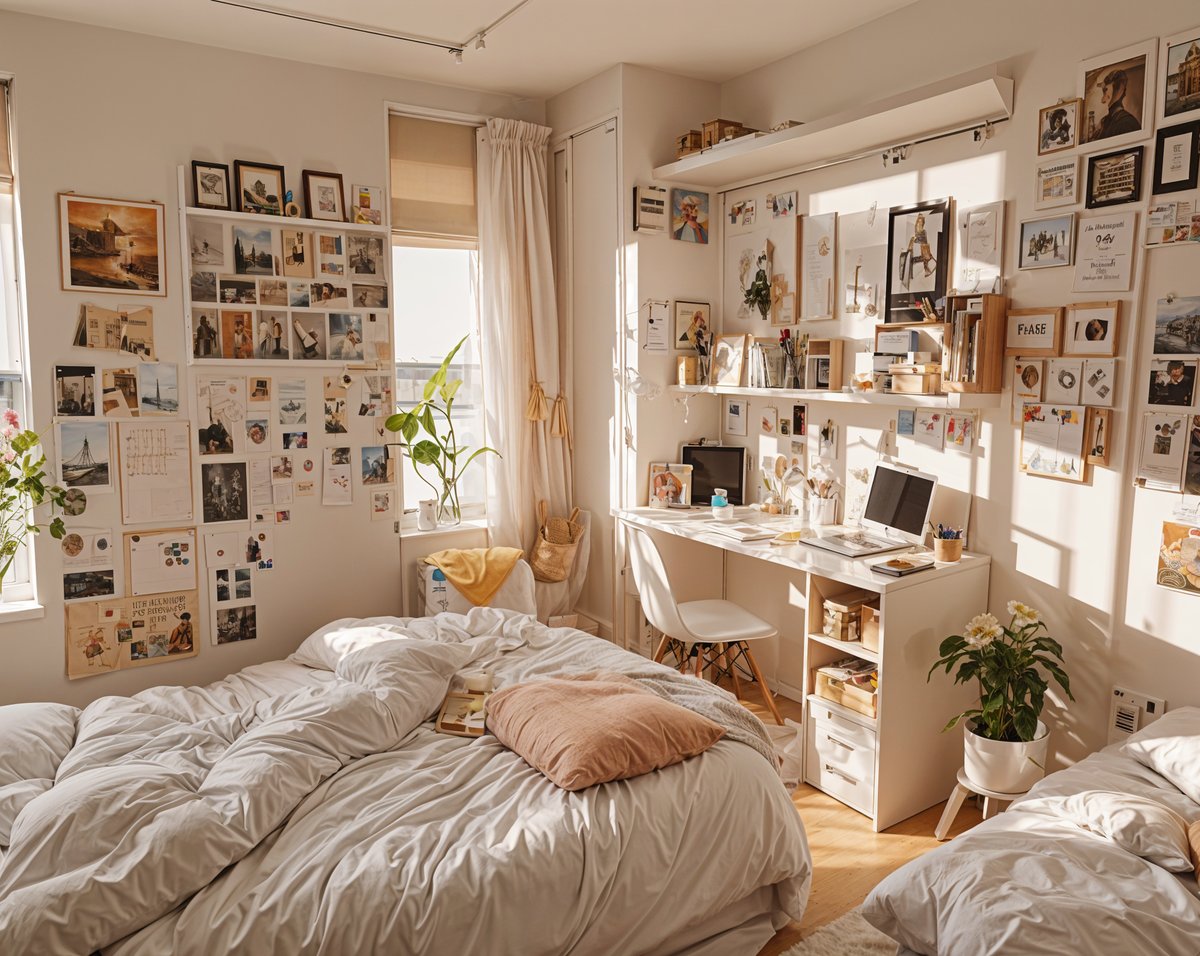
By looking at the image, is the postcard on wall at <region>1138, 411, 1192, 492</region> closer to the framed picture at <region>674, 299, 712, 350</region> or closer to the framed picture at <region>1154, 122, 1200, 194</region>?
the framed picture at <region>1154, 122, 1200, 194</region>

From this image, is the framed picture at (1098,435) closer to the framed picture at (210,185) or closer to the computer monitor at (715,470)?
the computer monitor at (715,470)

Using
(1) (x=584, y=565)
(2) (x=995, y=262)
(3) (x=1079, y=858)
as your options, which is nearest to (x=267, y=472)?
(1) (x=584, y=565)

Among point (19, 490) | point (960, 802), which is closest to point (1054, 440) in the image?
point (960, 802)

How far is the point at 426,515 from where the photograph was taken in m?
4.14

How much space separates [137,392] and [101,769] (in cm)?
185

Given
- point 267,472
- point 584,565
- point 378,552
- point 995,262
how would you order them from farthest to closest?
point 584,565, point 378,552, point 267,472, point 995,262

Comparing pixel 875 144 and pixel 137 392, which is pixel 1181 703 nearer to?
pixel 875 144

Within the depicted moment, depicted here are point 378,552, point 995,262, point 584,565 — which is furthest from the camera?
point 584,565

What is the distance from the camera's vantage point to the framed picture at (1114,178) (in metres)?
2.58

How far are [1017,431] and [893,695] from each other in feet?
3.20

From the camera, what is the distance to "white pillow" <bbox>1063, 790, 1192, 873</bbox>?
1866mm

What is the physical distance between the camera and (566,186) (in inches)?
168

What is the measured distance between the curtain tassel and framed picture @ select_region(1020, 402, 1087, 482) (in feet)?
7.09

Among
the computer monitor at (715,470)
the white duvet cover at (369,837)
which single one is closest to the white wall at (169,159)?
the white duvet cover at (369,837)
